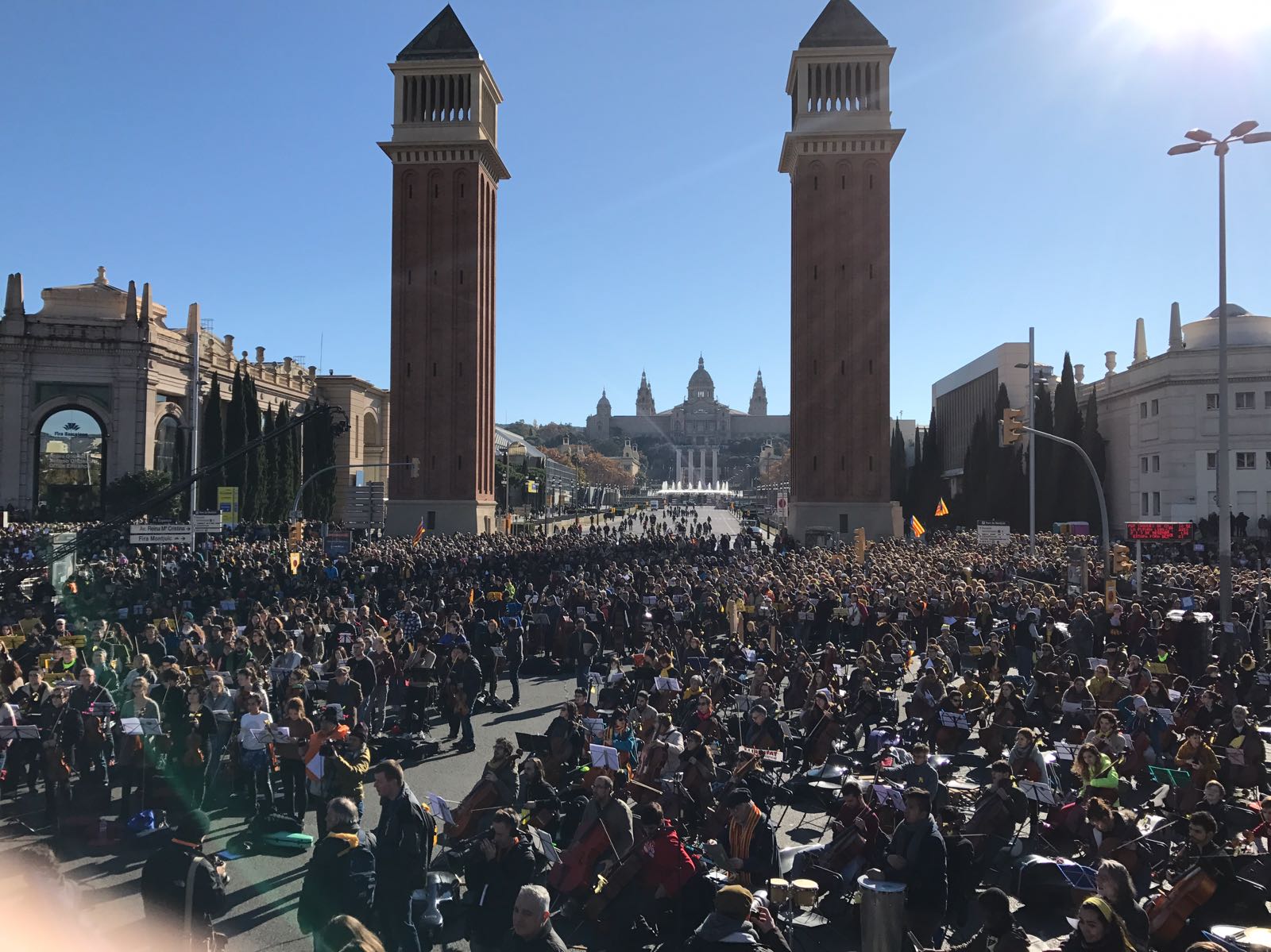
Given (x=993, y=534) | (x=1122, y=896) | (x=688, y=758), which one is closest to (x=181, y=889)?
(x=688, y=758)

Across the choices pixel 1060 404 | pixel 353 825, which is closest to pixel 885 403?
pixel 1060 404

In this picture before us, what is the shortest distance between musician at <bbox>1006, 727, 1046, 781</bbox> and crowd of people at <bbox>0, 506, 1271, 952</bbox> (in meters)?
0.02

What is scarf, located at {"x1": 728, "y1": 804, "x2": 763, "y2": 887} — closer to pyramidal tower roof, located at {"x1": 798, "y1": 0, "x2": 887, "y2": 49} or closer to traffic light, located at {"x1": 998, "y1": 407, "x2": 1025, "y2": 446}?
traffic light, located at {"x1": 998, "y1": 407, "x2": 1025, "y2": 446}

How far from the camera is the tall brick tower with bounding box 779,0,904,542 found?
5928 centimetres

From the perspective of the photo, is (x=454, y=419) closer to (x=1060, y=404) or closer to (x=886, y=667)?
(x=1060, y=404)

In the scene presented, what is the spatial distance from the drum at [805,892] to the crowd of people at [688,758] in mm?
27

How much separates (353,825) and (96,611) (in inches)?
834

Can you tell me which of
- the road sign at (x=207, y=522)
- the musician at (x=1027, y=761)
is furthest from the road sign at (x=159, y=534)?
the musician at (x=1027, y=761)

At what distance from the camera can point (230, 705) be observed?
12.7 meters

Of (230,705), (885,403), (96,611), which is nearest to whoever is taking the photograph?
(230,705)

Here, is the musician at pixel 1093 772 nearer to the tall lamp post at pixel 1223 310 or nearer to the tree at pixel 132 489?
the tall lamp post at pixel 1223 310

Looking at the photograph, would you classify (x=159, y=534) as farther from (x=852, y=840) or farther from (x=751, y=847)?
(x=852, y=840)

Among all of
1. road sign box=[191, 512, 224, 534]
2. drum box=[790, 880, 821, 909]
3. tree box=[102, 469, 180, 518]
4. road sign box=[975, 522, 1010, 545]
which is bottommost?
drum box=[790, 880, 821, 909]

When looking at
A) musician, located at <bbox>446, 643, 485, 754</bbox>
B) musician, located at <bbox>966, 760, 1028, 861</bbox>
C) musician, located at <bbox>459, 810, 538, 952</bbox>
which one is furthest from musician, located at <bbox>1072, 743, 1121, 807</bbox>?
musician, located at <bbox>446, 643, 485, 754</bbox>
